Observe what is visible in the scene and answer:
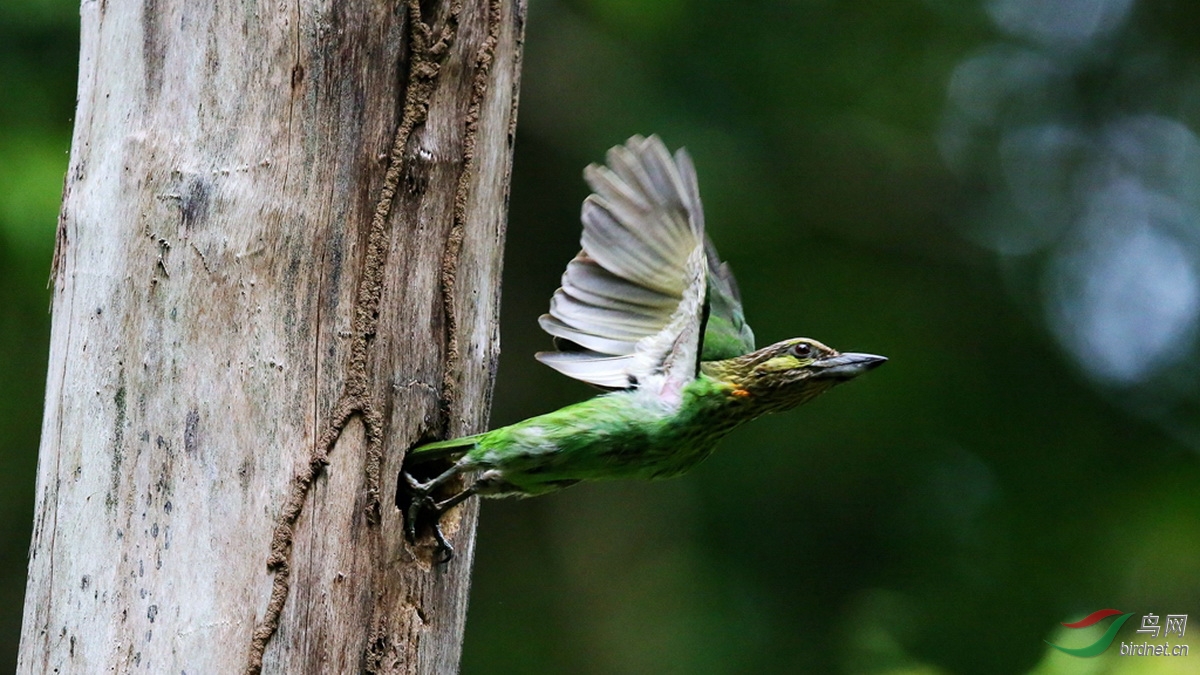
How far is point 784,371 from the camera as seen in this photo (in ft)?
12.2

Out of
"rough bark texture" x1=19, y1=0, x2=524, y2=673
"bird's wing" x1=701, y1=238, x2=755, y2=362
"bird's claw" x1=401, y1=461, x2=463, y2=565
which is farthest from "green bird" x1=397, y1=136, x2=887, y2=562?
"rough bark texture" x1=19, y1=0, x2=524, y2=673

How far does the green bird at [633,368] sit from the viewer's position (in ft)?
10.2

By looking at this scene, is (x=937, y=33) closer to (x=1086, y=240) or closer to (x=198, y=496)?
(x=1086, y=240)

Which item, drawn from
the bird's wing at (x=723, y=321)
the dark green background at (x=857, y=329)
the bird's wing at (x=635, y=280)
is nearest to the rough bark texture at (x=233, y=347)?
the bird's wing at (x=635, y=280)

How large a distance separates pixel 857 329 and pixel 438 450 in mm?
5091

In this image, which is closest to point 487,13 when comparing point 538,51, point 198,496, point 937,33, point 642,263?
point 642,263

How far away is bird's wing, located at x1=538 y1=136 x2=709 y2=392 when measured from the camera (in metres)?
3.13

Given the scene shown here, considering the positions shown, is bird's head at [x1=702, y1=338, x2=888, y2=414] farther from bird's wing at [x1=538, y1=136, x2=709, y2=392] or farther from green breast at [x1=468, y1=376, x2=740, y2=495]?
bird's wing at [x1=538, y1=136, x2=709, y2=392]

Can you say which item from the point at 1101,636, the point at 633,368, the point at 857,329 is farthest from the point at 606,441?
the point at 857,329

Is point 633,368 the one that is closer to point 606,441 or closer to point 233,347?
point 606,441

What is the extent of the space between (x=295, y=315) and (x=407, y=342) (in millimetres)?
301

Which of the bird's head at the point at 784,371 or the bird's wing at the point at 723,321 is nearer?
the bird's head at the point at 784,371

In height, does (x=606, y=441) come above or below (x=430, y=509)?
above

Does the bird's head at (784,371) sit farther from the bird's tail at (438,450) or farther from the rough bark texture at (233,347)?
the rough bark texture at (233,347)
